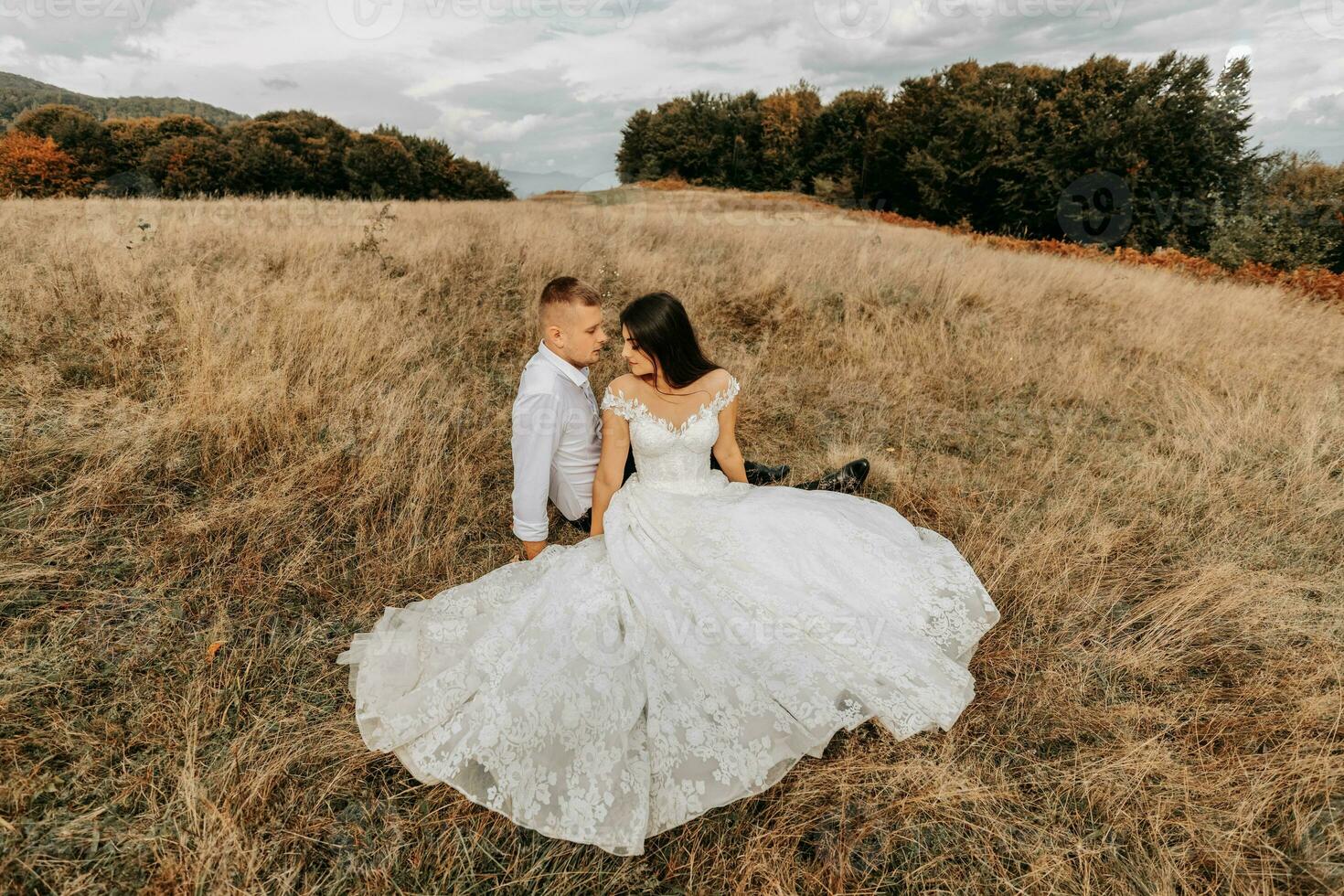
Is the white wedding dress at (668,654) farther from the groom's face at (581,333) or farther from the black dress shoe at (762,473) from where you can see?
the black dress shoe at (762,473)

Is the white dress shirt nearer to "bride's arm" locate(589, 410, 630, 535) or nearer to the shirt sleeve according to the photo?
the shirt sleeve

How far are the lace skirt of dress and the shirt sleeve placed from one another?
0.19 metres

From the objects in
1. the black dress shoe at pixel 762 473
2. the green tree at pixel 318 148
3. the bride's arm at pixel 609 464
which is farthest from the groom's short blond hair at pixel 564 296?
the green tree at pixel 318 148

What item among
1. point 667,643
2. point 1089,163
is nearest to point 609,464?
point 667,643

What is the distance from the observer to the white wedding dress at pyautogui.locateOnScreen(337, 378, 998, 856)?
2020mm

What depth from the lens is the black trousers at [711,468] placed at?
3.54 metres

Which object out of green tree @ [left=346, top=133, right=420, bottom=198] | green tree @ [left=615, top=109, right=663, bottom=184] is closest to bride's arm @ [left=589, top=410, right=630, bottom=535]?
green tree @ [left=346, top=133, right=420, bottom=198]

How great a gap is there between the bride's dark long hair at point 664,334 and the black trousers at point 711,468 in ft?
1.73

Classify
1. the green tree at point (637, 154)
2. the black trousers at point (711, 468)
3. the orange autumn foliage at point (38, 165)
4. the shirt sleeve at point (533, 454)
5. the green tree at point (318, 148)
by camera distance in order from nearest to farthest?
1. the shirt sleeve at point (533, 454)
2. the black trousers at point (711, 468)
3. the orange autumn foliage at point (38, 165)
4. the green tree at point (318, 148)
5. the green tree at point (637, 154)

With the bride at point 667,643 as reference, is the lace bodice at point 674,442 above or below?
above

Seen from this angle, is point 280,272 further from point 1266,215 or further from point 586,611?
point 1266,215

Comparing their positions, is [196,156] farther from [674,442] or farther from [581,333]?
[674,442]

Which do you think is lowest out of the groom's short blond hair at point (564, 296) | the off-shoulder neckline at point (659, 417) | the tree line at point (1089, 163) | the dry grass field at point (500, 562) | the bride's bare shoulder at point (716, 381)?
the dry grass field at point (500, 562)

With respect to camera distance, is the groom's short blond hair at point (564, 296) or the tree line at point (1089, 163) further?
the tree line at point (1089, 163)
